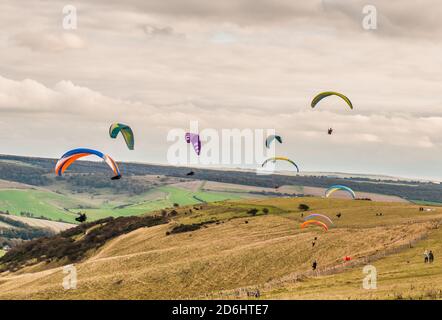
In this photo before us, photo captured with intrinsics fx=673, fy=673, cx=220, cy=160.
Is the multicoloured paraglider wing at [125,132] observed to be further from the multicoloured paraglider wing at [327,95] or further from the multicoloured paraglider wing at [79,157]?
the multicoloured paraglider wing at [327,95]

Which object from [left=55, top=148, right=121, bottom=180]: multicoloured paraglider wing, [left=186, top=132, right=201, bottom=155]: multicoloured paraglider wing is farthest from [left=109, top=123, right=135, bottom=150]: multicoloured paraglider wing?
[left=186, top=132, right=201, bottom=155]: multicoloured paraglider wing

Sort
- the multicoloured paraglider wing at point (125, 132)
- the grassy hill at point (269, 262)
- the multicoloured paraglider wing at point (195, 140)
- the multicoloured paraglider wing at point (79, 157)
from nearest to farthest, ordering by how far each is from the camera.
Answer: the grassy hill at point (269, 262) → the multicoloured paraglider wing at point (79, 157) → the multicoloured paraglider wing at point (125, 132) → the multicoloured paraglider wing at point (195, 140)

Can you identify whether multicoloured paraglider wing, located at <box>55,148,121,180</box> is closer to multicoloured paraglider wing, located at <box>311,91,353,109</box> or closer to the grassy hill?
the grassy hill

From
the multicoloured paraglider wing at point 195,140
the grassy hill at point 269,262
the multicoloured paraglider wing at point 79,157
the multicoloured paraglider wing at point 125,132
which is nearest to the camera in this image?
the grassy hill at point 269,262

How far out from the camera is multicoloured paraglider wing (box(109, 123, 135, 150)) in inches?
2650

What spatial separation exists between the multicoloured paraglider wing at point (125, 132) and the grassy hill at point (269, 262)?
1574 centimetres

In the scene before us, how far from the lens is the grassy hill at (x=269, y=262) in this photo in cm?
5025

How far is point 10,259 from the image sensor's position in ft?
483

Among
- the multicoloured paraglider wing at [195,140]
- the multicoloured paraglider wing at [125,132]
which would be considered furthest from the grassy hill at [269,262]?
the multicoloured paraglider wing at [125,132]

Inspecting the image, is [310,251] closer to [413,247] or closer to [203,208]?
→ [413,247]

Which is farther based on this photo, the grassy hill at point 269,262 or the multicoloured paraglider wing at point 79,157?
the multicoloured paraglider wing at point 79,157

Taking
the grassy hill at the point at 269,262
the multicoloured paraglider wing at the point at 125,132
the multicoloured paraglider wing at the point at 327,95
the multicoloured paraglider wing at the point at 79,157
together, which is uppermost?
the multicoloured paraglider wing at the point at 327,95
